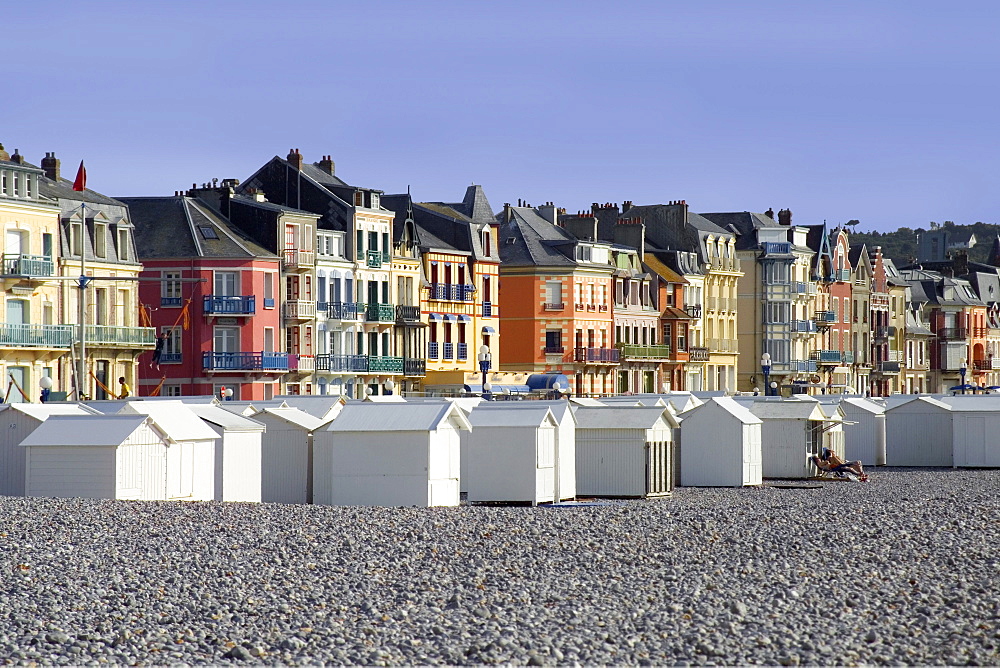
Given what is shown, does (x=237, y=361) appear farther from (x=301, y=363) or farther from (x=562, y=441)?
(x=562, y=441)

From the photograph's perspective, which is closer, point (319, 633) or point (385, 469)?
point (319, 633)

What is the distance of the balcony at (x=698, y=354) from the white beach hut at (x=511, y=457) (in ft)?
187

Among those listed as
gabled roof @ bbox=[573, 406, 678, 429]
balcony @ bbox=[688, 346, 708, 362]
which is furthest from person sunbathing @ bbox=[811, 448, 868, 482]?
balcony @ bbox=[688, 346, 708, 362]

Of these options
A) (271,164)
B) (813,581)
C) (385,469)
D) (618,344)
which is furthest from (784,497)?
(618,344)

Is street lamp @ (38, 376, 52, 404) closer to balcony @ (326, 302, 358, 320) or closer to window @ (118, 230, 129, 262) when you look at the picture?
window @ (118, 230, 129, 262)

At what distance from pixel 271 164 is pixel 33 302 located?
19.6 metres

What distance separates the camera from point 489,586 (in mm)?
24625

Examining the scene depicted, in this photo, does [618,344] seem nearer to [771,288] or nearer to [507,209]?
[507,209]

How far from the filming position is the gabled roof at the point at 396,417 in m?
37.1

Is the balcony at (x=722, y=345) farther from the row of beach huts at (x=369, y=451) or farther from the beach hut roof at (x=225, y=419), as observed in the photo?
the beach hut roof at (x=225, y=419)

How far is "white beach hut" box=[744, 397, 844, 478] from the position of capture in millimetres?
52438

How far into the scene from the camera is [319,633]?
20.8 metres

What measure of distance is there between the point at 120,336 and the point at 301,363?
10507mm

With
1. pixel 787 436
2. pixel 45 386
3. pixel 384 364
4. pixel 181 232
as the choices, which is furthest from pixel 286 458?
pixel 384 364
